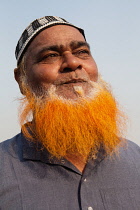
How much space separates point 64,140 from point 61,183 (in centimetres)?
31

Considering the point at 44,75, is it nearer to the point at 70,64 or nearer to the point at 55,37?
the point at 70,64

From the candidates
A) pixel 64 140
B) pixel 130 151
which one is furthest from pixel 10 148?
pixel 130 151

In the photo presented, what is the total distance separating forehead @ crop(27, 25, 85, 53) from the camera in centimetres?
214

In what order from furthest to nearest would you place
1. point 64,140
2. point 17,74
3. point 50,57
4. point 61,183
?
point 17,74 → point 50,57 → point 64,140 → point 61,183

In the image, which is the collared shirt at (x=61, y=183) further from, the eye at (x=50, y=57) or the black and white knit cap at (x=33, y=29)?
the black and white knit cap at (x=33, y=29)

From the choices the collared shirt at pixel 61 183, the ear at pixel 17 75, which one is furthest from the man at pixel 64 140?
the ear at pixel 17 75

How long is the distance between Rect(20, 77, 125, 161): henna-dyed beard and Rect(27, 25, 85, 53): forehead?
1.41 ft

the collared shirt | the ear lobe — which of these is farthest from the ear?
the collared shirt

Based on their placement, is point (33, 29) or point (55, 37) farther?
point (33, 29)

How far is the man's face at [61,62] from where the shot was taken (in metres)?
1.96

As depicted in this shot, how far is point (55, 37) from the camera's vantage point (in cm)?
216

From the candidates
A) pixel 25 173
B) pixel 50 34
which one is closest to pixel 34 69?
pixel 50 34

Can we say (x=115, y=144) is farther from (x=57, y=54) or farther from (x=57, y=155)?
(x=57, y=54)

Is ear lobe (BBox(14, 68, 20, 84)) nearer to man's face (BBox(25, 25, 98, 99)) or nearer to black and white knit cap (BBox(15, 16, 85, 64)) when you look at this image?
black and white knit cap (BBox(15, 16, 85, 64))
